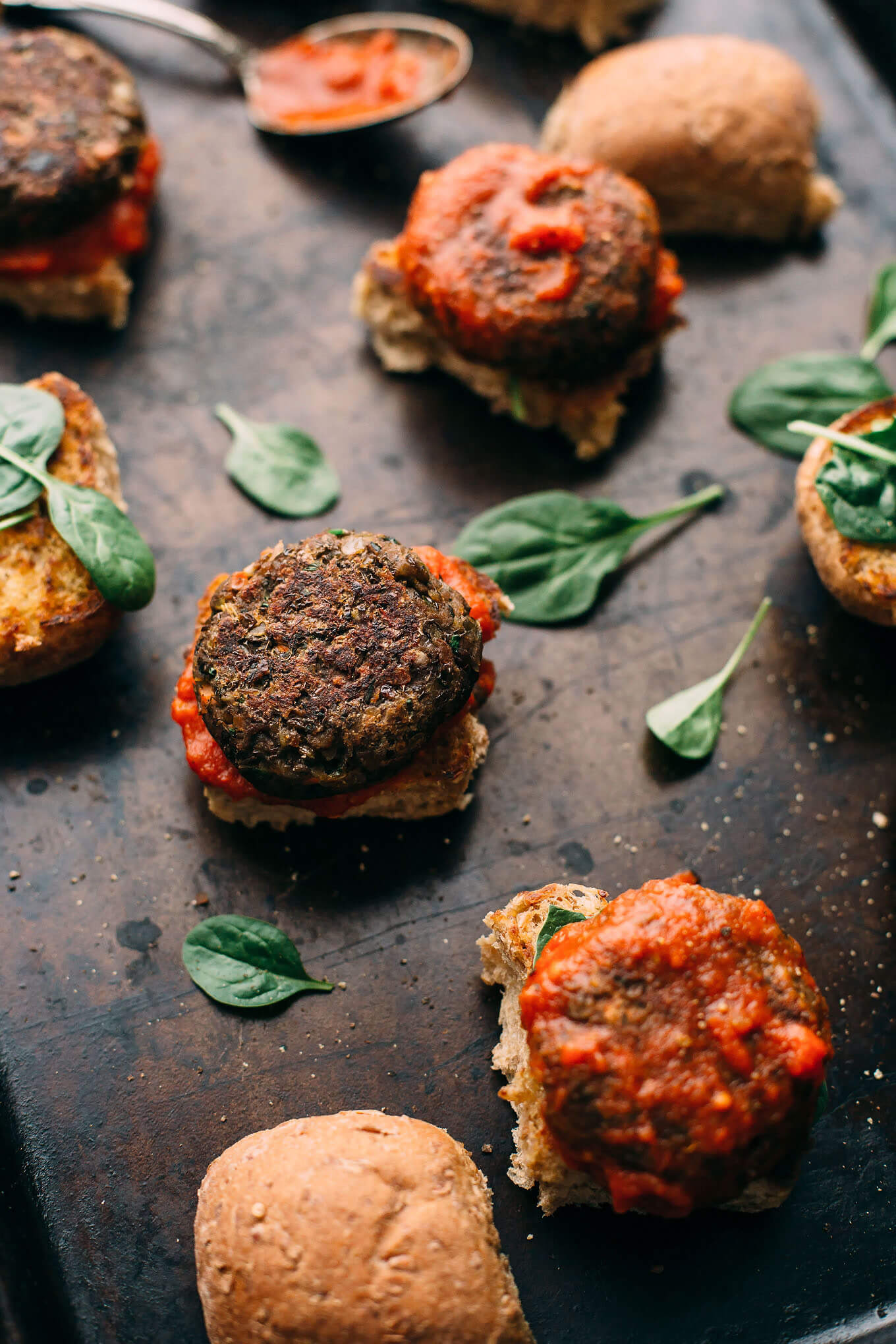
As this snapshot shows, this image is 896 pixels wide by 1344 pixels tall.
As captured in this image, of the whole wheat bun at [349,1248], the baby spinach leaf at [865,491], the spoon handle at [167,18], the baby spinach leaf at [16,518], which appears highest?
the spoon handle at [167,18]

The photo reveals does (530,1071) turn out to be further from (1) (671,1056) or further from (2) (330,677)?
(2) (330,677)

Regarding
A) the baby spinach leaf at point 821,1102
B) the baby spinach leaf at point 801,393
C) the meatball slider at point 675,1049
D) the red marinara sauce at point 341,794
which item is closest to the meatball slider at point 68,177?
the red marinara sauce at point 341,794

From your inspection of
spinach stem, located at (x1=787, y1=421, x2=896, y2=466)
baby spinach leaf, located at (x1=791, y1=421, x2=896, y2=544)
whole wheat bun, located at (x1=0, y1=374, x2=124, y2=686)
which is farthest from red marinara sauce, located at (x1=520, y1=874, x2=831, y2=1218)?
whole wheat bun, located at (x1=0, y1=374, x2=124, y2=686)

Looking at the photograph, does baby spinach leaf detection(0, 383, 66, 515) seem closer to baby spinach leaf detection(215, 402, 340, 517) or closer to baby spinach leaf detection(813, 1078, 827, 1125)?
baby spinach leaf detection(215, 402, 340, 517)

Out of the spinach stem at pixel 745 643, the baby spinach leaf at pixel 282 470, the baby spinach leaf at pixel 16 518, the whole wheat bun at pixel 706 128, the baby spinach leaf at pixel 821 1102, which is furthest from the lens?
the whole wheat bun at pixel 706 128

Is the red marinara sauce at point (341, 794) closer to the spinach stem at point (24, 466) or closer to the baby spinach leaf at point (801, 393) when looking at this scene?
the spinach stem at point (24, 466)

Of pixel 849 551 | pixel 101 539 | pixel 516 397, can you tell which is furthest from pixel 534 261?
pixel 101 539
